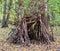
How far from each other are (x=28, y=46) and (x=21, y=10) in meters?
2.05

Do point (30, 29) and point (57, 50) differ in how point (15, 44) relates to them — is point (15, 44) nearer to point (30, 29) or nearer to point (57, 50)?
point (30, 29)

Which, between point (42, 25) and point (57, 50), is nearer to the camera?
point (57, 50)

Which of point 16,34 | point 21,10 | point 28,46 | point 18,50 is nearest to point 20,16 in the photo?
point 21,10

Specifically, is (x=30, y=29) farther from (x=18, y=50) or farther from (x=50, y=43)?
(x=18, y=50)

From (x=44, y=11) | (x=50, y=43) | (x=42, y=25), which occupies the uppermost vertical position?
(x=44, y=11)

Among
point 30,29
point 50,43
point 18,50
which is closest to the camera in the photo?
point 18,50

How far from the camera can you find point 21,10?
1034cm

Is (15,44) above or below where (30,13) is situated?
below

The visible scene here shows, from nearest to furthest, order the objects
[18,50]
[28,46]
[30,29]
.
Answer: [18,50], [28,46], [30,29]

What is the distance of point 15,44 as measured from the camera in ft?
31.8

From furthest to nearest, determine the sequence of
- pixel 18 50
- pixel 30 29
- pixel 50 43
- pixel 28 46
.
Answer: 1. pixel 30 29
2. pixel 50 43
3. pixel 28 46
4. pixel 18 50

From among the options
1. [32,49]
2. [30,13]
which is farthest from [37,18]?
[32,49]

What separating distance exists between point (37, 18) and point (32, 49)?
84.7 inches

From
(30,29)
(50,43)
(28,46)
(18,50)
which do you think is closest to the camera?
(18,50)
